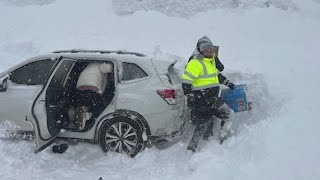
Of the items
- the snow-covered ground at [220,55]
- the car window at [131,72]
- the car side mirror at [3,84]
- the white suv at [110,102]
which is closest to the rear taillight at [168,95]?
the white suv at [110,102]

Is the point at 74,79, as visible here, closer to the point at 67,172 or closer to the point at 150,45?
the point at 67,172

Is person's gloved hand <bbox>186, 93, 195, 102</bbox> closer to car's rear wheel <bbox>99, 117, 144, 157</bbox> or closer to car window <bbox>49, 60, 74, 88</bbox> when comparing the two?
car's rear wheel <bbox>99, 117, 144, 157</bbox>

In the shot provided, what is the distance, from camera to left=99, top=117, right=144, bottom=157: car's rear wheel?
7762mm

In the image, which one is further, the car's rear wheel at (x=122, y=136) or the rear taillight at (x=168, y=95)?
the car's rear wheel at (x=122, y=136)

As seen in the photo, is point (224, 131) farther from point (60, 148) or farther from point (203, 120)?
point (60, 148)

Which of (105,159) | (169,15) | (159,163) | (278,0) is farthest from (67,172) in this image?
(278,0)

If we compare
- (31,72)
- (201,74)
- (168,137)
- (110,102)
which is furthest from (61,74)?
(201,74)

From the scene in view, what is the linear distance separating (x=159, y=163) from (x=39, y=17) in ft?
26.7

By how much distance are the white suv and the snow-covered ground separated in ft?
1.22

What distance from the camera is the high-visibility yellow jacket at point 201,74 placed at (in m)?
7.75

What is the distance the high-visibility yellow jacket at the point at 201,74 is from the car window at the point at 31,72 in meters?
2.36

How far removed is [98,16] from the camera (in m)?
13.8

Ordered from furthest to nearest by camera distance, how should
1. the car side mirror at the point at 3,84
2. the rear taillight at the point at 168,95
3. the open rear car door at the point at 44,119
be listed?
the car side mirror at the point at 3,84 → the rear taillight at the point at 168,95 → the open rear car door at the point at 44,119

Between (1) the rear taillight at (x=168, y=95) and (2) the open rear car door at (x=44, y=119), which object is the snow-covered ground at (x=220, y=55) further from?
(1) the rear taillight at (x=168, y=95)
